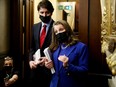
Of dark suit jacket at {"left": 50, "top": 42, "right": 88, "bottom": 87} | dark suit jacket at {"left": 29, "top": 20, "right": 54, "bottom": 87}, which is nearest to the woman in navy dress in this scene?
dark suit jacket at {"left": 50, "top": 42, "right": 88, "bottom": 87}

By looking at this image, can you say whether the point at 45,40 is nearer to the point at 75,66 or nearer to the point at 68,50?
the point at 68,50

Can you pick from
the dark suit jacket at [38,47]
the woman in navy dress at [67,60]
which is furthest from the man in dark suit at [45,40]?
the woman in navy dress at [67,60]

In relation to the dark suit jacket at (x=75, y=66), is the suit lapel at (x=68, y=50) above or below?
above

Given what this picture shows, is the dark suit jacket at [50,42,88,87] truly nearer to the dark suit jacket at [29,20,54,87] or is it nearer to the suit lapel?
the suit lapel

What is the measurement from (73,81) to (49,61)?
0.84 ft

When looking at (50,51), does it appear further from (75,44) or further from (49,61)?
(75,44)

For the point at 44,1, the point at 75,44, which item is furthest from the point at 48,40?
the point at 75,44

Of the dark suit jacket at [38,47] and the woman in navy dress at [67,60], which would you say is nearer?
the woman in navy dress at [67,60]

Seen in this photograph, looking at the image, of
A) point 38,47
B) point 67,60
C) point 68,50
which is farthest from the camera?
point 38,47

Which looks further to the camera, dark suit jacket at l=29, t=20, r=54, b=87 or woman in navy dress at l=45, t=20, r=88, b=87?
dark suit jacket at l=29, t=20, r=54, b=87

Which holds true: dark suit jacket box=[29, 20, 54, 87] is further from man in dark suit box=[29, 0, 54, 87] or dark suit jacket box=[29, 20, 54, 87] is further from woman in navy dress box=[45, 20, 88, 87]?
woman in navy dress box=[45, 20, 88, 87]

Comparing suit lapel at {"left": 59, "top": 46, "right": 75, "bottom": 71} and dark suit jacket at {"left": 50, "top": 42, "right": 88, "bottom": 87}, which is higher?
suit lapel at {"left": 59, "top": 46, "right": 75, "bottom": 71}

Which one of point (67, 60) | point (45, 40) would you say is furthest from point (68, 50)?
point (45, 40)

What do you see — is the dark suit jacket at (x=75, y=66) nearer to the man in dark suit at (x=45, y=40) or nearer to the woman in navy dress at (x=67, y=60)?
the woman in navy dress at (x=67, y=60)
